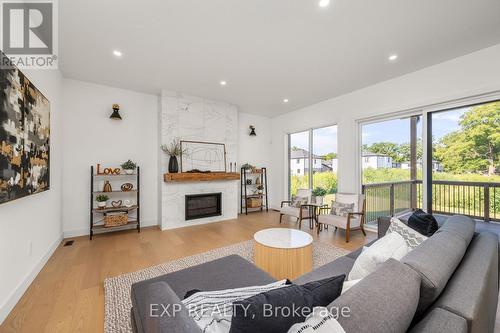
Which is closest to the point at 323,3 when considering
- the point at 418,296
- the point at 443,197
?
the point at 418,296

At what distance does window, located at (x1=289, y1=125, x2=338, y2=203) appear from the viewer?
4.80m

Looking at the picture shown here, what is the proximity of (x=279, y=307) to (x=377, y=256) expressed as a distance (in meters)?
0.87

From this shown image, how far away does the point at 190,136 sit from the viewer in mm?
4527

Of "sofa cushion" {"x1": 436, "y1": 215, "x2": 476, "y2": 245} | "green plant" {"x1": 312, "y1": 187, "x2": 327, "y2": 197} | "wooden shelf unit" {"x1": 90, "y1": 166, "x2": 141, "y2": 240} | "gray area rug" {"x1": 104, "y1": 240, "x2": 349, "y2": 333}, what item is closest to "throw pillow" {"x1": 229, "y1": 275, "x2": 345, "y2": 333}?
"sofa cushion" {"x1": 436, "y1": 215, "x2": 476, "y2": 245}

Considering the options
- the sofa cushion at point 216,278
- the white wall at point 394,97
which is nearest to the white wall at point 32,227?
the sofa cushion at point 216,278

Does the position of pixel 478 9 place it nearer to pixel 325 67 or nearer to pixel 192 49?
pixel 325 67

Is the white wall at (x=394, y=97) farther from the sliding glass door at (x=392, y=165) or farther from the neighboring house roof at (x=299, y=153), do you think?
the neighboring house roof at (x=299, y=153)

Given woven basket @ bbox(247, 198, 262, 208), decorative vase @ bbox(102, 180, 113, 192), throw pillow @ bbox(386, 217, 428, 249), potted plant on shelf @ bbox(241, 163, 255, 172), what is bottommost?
woven basket @ bbox(247, 198, 262, 208)

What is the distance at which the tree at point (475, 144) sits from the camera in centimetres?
272

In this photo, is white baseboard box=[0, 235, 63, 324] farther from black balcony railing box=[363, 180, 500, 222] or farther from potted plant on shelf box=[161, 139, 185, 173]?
black balcony railing box=[363, 180, 500, 222]

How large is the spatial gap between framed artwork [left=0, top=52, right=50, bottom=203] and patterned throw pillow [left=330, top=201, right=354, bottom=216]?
419cm

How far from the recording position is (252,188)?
19.5 ft

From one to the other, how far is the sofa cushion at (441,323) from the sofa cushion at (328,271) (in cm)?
76

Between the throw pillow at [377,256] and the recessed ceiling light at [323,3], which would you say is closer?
the throw pillow at [377,256]
